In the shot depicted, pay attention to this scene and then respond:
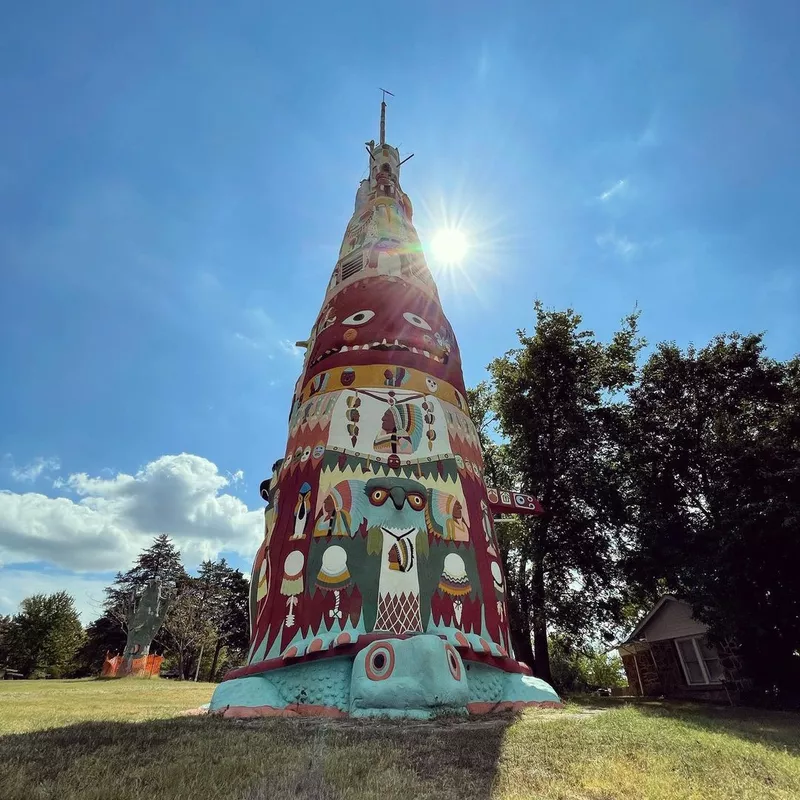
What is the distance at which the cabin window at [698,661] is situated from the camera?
1681cm

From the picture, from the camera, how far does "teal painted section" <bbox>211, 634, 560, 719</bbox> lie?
688cm

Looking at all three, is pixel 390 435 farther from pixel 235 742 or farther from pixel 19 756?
pixel 19 756

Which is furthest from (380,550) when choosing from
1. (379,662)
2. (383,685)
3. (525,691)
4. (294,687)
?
(525,691)

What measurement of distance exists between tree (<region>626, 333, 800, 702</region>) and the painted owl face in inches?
293

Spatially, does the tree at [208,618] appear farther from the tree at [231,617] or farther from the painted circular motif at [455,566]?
the painted circular motif at [455,566]

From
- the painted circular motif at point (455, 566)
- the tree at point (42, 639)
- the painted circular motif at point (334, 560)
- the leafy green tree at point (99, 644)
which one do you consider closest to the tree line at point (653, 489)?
the painted circular motif at point (455, 566)

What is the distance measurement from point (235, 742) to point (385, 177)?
19286mm

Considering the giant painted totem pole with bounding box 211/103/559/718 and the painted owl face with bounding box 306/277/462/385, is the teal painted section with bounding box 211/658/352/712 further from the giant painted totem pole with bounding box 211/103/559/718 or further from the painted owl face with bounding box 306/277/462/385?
the painted owl face with bounding box 306/277/462/385

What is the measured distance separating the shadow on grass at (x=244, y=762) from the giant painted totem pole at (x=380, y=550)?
1942 mm

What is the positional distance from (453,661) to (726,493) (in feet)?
31.2

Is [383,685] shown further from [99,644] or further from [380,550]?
[99,644]

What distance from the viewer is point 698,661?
17484 millimetres

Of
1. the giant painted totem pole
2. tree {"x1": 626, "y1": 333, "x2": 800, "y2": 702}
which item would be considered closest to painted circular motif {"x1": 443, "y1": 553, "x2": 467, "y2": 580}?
the giant painted totem pole

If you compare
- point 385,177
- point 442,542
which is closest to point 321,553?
point 442,542
